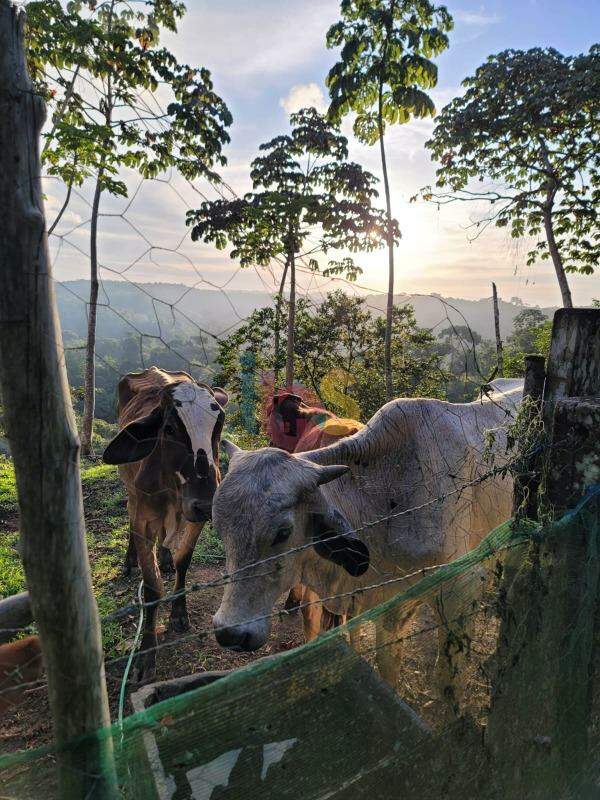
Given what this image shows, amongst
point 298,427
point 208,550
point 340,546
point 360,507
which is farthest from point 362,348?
point 340,546

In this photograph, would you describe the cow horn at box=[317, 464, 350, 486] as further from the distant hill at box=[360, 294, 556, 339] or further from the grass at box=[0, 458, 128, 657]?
the grass at box=[0, 458, 128, 657]

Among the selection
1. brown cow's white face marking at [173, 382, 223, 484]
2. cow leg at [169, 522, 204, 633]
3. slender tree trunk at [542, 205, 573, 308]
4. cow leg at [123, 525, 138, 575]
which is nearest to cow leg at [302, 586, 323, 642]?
brown cow's white face marking at [173, 382, 223, 484]

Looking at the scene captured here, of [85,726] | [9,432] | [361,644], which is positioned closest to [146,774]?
[85,726]

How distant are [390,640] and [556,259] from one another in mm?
15957

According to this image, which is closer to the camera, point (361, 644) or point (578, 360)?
point (361, 644)

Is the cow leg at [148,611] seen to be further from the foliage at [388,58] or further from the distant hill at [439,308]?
the foliage at [388,58]

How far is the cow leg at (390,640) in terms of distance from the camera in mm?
1774

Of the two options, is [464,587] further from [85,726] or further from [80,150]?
[80,150]

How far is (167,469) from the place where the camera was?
441 centimetres

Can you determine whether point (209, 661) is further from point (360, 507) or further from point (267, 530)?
point (267, 530)

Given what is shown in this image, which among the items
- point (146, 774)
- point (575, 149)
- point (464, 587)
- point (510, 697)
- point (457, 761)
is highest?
point (575, 149)

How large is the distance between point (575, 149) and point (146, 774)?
663 inches

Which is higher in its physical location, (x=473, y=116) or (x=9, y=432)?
(x=473, y=116)

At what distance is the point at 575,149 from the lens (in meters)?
13.8
